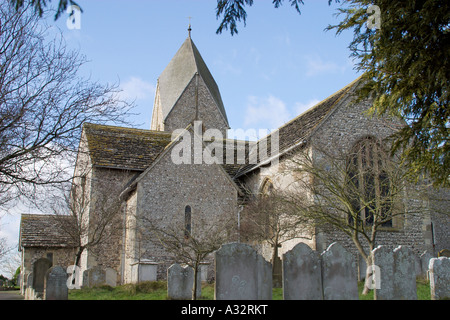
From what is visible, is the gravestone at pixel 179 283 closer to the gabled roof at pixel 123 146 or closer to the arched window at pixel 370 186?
the arched window at pixel 370 186

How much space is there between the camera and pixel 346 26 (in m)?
9.18

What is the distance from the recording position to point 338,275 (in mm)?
7980

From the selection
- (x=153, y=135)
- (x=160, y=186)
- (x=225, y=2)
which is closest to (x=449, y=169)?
(x=225, y=2)

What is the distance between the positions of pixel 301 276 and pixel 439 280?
342 cm

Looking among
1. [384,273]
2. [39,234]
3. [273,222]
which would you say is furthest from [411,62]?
[39,234]

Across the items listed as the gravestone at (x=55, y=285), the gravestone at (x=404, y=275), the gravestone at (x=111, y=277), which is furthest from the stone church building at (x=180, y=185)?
the gravestone at (x=404, y=275)

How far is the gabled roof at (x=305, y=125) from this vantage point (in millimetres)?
19125

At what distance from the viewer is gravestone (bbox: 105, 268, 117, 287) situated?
2006 cm

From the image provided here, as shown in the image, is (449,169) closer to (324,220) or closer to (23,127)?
(324,220)

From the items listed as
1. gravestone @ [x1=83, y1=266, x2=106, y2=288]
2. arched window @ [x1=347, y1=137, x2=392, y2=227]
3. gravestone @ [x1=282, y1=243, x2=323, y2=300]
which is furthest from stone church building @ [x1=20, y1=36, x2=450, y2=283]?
gravestone @ [x1=282, y1=243, x2=323, y2=300]

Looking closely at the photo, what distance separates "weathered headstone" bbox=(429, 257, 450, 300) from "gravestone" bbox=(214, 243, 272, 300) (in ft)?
12.9

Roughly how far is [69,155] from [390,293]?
A: 7921 millimetres

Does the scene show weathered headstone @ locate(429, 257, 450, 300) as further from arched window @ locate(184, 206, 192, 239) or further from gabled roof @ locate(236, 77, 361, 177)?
arched window @ locate(184, 206, 192, 239)

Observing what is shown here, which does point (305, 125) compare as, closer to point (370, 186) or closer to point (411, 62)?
point (370, 186)
